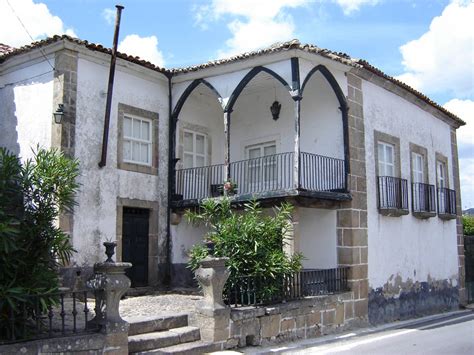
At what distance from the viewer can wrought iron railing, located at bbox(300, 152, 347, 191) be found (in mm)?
12664

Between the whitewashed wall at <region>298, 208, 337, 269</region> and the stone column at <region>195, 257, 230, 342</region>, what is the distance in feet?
13.4

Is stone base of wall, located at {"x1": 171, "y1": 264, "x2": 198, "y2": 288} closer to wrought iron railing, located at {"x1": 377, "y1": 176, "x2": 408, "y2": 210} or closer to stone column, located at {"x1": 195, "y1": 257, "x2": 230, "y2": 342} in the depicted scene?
stone column, located at {"x1": 195, "y1": 257, "x2": 230, "y2": 342}

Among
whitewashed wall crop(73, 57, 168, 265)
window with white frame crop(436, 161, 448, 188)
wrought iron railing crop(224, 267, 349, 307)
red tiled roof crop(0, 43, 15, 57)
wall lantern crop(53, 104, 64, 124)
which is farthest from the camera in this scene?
window with white frame crop(436, 161, 448, 188)

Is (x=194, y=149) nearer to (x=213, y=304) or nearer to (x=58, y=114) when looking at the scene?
(x=58, y=114)

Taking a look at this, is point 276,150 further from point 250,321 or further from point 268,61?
point 250,321

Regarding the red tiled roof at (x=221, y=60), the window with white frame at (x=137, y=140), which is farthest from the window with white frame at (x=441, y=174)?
the window with white frame at (x=137, y=140)

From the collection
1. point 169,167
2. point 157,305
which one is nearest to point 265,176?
point 169,167

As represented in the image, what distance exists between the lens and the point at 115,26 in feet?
38.0

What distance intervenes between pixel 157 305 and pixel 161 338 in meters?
1.97

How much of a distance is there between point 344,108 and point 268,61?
220 centimetres

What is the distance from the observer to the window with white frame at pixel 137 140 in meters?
12.6

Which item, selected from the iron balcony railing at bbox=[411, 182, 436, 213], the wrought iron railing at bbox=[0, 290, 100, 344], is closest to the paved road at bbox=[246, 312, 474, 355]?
the iron balcony railing at bbox=[411, 182, 436, 213]

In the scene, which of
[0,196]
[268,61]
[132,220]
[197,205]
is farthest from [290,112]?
[0,196]

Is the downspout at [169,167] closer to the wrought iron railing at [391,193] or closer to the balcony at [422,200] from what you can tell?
the wrought iron railing at [391,193]
